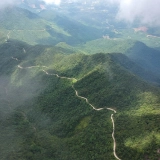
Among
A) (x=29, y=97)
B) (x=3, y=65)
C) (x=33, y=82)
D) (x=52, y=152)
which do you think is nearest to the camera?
(x=52, y=152)

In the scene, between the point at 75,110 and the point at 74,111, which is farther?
the point at 75,110

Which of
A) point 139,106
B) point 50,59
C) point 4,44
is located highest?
point 139,106

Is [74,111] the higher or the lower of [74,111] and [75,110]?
the lower

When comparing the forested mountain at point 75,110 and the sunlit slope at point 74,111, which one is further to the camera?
the sunlit slope at point 74,111

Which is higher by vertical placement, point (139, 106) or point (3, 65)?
point (139, 106)

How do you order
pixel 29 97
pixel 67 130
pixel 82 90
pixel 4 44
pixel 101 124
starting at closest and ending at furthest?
pixel 101 124 < pixel 67 130 < pixel 82 90 < pixel 29 97 < pixel 4 44

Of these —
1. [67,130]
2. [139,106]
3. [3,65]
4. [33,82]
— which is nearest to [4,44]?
[3,65]

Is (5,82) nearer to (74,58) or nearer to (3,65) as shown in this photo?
(3,65)

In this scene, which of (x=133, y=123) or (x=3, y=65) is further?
(x=3, y=65)
